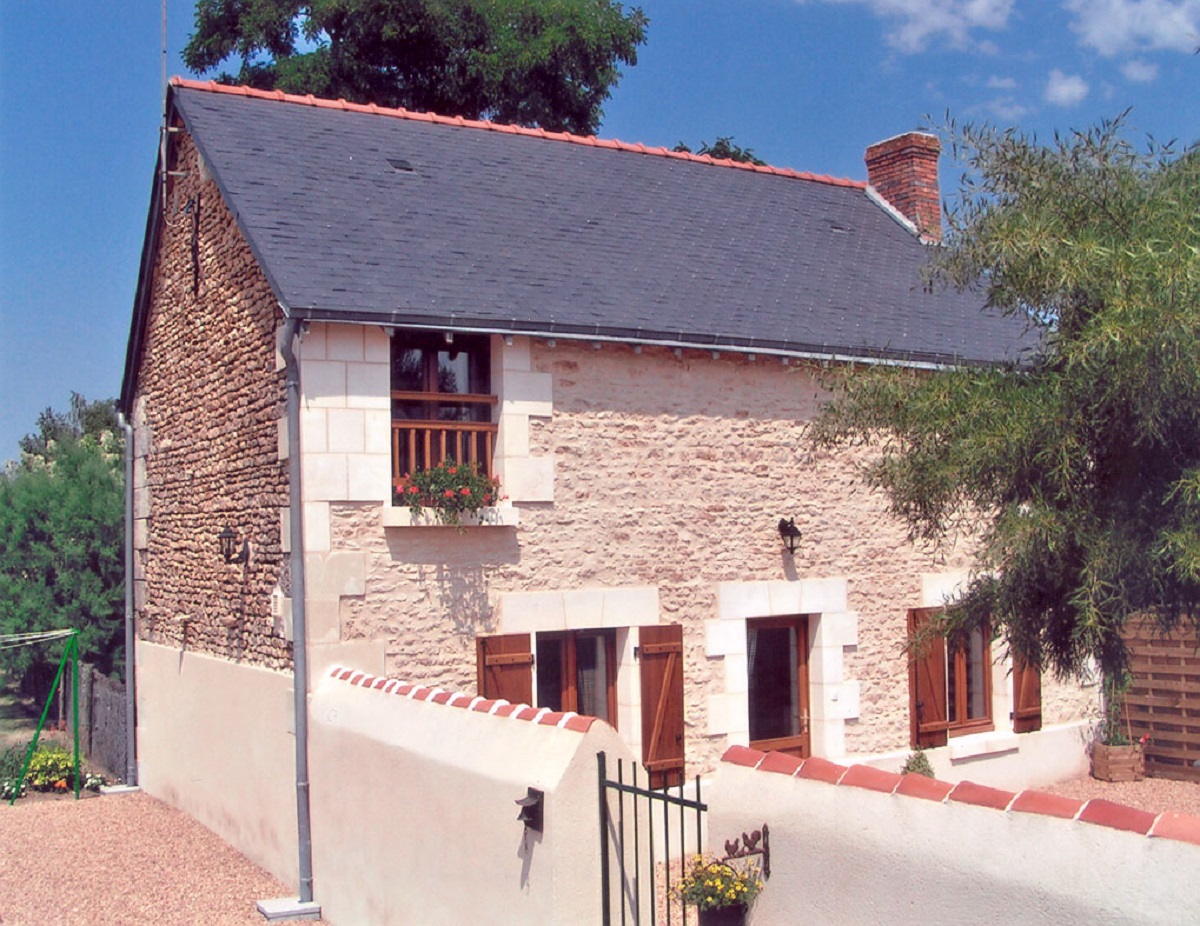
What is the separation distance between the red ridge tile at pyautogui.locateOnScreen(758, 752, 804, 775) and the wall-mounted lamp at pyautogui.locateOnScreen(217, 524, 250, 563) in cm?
595

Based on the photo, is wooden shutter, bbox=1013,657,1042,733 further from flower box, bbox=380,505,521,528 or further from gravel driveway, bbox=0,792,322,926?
gravel driveway, bbox=0,792,322,926

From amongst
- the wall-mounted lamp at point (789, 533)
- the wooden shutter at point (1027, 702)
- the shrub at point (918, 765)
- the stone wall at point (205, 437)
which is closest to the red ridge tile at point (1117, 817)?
the stone wall at point (205, 437)

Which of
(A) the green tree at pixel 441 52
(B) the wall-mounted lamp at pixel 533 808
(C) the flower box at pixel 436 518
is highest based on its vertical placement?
(A) the green tree at pixel 441 52

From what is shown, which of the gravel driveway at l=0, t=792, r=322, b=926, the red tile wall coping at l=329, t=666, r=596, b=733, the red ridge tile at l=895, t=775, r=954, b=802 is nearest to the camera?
the red ridge tile at l=895, t=775, r=954, b=802

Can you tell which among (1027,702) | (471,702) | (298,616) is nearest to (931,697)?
(1027,702)

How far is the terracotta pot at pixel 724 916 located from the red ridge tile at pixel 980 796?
1097mm

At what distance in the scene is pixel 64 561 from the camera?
55.6 feet

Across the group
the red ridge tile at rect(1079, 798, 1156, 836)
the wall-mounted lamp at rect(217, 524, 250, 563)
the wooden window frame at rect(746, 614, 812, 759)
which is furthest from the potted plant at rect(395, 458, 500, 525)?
the red ridge tile at rect(1079, 798, 1156, 836)

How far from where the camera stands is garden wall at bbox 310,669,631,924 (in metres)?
5.30

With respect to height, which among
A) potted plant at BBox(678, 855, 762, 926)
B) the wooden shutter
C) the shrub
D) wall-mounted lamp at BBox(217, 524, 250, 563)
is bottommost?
the shrub

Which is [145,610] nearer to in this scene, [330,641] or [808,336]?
[330,641]

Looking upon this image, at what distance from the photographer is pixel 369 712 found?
7574 mm

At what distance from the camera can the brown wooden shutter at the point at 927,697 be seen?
10.9 m

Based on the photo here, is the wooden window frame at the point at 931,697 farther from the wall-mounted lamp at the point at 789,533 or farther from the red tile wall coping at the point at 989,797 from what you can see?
the red tile wall coping at the point at 989,797
